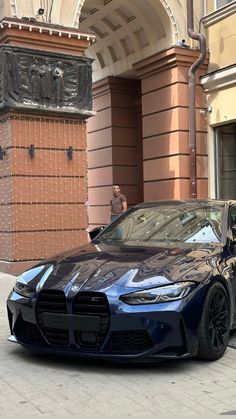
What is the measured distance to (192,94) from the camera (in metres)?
12.8

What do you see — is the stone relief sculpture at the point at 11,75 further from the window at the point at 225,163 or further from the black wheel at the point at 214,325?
the black wheel at the point at 214,325

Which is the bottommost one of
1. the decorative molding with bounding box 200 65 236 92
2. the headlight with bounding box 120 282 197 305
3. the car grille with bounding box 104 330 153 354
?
the car grille with bounding box 104 330 153 354

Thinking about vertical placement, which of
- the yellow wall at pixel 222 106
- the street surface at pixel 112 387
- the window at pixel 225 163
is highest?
the yellow wall at pixel 222 106

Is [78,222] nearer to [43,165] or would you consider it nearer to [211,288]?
[43,165]

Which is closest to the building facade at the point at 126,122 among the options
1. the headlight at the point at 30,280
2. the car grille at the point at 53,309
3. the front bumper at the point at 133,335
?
the headlight at the point at 30,280

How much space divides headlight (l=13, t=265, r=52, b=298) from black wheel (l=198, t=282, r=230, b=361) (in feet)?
4.78

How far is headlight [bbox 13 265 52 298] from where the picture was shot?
521 centimetres

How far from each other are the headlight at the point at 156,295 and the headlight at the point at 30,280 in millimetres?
910

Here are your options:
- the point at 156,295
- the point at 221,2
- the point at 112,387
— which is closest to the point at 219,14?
the point at 221,2

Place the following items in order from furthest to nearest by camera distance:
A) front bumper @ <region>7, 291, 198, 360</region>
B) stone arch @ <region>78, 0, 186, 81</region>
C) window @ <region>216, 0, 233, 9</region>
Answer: stone arch @ <region>78, 0, 186, 81</region> → window @ <region>216, 0, 233, 9</region> → front bumper @ <region>7, 291, 198, 360</region>

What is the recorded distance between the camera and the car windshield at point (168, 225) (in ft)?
19.4

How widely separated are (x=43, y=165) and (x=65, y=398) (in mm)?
7328

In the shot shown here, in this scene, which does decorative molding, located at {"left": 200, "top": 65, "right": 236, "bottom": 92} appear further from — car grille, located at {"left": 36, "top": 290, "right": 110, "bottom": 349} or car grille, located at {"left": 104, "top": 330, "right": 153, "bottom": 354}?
car grille, located at {"left": 104, "top": 330, "right": 153, "bottom": 354}

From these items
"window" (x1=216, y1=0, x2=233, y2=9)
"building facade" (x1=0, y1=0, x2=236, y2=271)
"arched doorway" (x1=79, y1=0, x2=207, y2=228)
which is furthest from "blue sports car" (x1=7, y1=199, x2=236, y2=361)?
"window" (x1=216, y1=0, x2=233, y2=9)
